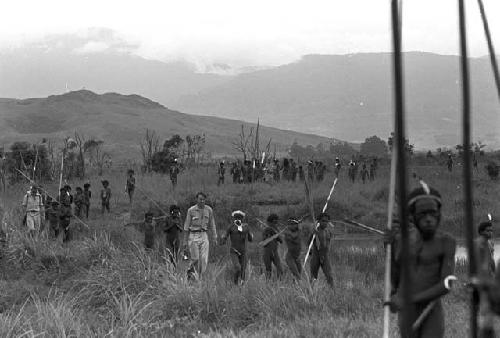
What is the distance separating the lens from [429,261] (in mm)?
4305

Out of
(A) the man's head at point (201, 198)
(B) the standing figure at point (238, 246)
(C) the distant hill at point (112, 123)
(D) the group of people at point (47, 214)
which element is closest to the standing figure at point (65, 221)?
(D) the group of people at point (47, 214)

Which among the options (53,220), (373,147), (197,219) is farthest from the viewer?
(373,147)

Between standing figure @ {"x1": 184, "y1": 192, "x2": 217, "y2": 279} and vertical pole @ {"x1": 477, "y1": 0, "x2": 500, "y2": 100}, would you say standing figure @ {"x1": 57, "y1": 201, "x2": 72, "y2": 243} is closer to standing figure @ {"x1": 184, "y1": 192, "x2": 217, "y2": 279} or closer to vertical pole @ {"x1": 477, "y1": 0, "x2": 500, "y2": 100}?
standing figure @ {"x1": 184, "y1": 192, "x2": 217, "y2": 279}

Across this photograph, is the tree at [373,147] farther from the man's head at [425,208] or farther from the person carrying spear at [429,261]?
the man's head at [425,208]

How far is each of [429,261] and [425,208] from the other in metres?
0.54

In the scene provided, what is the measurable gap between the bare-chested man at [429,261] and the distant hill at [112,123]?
95.5 m

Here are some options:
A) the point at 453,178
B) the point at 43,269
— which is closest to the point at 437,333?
the point at 43,269

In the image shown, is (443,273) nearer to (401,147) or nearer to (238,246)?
(401,147)

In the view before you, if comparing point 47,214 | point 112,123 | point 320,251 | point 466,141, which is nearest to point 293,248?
point 320,251

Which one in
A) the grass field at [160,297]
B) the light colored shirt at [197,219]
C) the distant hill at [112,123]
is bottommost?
the grass field at [160,297]

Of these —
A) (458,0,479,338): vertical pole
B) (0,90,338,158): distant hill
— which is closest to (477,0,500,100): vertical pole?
(458,0,479,338): vertical pole

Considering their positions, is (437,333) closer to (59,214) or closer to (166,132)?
(59,214)

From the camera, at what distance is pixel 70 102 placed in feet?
495

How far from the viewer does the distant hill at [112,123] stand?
385ft
